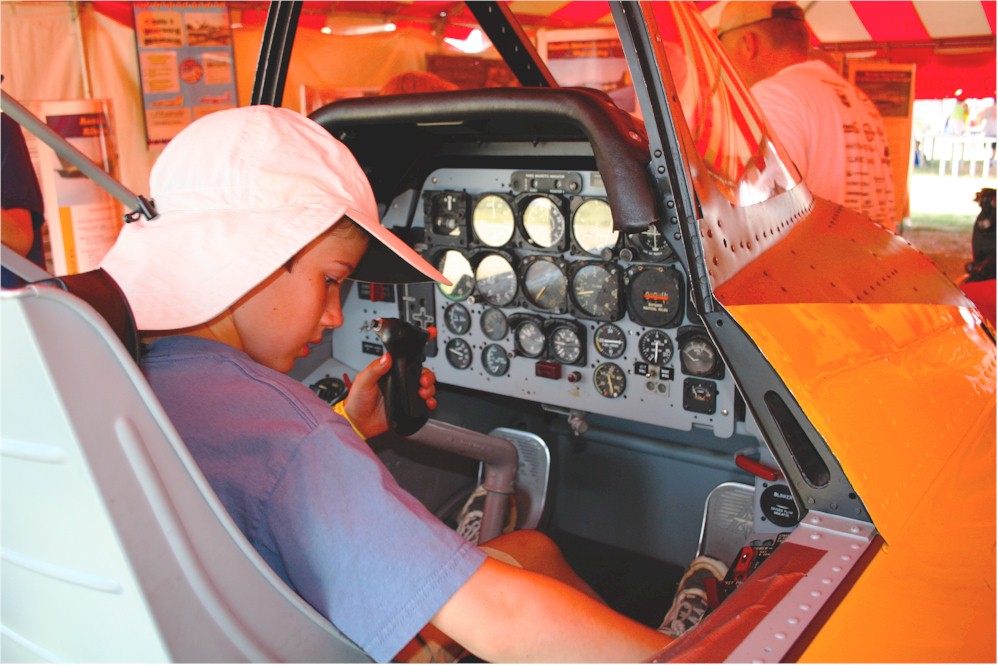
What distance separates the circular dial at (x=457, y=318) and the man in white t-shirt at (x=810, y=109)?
1271 mm

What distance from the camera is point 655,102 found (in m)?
1.28

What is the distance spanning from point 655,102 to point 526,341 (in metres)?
1.48

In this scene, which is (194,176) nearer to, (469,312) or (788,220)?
(788,220)

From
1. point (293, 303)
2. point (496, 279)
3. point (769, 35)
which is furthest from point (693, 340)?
point (293, 303)

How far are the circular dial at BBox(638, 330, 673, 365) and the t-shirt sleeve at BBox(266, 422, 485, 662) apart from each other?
5.23ft

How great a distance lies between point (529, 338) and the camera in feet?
8.84

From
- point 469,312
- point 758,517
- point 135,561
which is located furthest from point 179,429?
point 469,312

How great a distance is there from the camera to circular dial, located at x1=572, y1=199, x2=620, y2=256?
2393 millimetres

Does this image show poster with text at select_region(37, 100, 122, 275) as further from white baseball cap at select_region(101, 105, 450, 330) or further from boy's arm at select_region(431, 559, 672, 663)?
boy's arm at select_region(431, 559, 672, 663)

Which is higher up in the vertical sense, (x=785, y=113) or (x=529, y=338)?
(x=785, y=113)

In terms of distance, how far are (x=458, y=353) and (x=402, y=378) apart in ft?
2.43

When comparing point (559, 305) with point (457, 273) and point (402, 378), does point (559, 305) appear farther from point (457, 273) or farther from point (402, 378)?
point (402, 378)

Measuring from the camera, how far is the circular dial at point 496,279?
105 inches

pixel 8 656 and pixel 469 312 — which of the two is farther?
pixel 469 312
